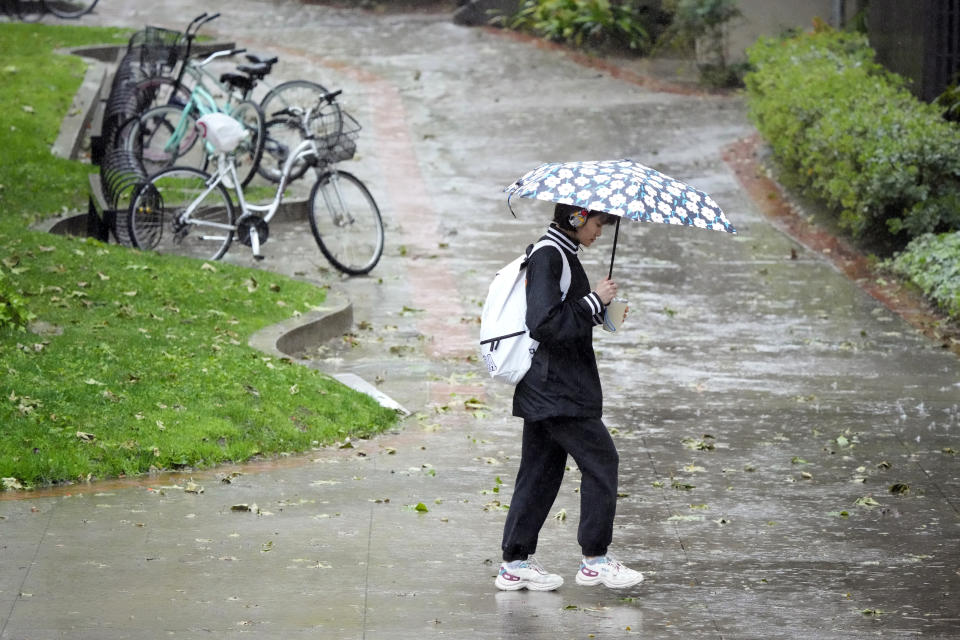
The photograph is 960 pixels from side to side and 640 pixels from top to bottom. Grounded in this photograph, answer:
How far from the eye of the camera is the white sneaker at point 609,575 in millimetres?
6117

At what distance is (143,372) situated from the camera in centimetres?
881

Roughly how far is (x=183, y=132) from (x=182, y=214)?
8.59ft

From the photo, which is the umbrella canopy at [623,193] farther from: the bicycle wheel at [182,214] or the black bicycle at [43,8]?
the black bicycle at [43,8]

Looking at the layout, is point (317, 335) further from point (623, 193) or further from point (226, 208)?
point (623, 193)

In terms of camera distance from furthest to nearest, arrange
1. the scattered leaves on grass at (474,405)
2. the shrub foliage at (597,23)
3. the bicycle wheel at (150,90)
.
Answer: the shrub foliage at (597,23)
the bicycle wheel at (150,90)
the scattered leaves on grass at (474,405)

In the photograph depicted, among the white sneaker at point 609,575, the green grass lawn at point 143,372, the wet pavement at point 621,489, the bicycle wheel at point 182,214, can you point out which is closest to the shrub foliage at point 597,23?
the wet pavement at point 621,489

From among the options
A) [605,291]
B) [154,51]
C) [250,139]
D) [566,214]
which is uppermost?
[566,214]

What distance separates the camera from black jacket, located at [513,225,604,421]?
19.2ft

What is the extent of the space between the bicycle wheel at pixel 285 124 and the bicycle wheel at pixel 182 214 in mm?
1062

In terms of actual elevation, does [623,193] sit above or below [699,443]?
above

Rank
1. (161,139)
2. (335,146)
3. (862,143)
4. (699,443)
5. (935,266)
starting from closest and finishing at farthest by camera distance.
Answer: (699,443) → (935,266) → (335,146) → (862,143) → (161,139)

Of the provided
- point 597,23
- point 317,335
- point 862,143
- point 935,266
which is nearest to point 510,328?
point 317,335

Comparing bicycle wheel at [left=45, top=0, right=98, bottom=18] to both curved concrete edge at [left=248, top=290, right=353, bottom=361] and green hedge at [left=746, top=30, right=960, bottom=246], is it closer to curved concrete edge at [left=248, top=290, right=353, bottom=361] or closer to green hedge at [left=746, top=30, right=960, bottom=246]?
green hedge at [left=746, top=30, right=960, bottom=246]

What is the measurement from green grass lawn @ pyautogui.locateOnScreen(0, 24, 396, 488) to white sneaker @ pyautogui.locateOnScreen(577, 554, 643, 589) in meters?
2.58
